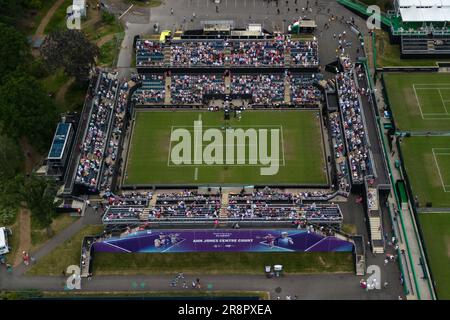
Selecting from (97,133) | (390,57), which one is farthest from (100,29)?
(390,57)

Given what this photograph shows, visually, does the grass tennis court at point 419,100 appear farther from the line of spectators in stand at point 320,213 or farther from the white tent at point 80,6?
the white tent at point 80,6

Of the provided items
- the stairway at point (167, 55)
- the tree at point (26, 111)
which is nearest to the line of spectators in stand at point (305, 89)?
the stairway at point (167, 55)

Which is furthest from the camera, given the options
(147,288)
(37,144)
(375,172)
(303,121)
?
(303,121)

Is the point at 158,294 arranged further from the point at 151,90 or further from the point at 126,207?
the point at 151,90

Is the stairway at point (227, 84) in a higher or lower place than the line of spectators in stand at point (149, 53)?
lower

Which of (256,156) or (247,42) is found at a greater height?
(247,42)

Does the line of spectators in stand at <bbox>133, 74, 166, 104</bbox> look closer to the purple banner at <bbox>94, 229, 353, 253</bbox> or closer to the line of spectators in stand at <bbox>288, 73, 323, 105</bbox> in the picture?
the line of spectators in stand at <bbox>288, 73, 323, 105</bbox>

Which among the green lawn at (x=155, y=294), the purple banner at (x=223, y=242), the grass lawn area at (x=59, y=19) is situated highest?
the grass lawn area at (x=59, y=19)

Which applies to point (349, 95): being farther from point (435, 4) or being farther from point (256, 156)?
point (435, 4)
